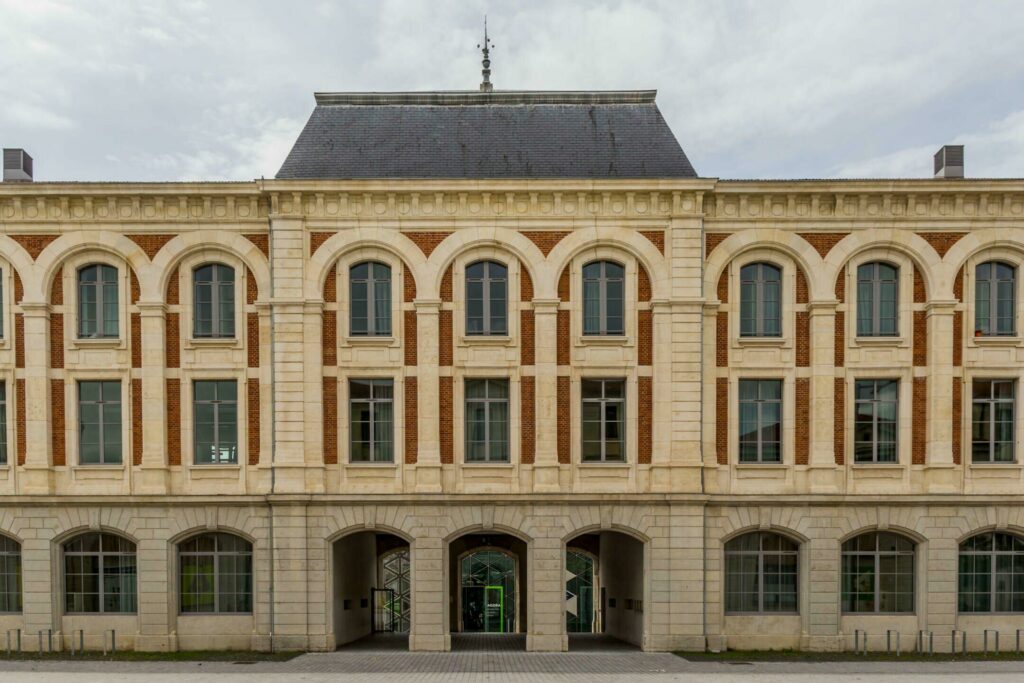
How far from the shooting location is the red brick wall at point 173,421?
2083 cm

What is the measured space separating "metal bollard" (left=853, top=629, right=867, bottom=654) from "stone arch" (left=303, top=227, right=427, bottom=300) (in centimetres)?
1488

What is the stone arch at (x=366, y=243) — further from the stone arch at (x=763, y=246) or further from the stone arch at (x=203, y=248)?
the stone arch at (x=763, y=246)

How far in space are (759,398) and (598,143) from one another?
8588 mm

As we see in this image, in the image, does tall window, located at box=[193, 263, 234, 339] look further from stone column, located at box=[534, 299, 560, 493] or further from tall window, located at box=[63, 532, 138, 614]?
stone column, located at box=[534, 299, 560, 493]

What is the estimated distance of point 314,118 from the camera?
22.7 metres

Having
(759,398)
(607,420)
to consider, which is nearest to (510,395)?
(607,420)

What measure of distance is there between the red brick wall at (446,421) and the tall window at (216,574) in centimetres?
601

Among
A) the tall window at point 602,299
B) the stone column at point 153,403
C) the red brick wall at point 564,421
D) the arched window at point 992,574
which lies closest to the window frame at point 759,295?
the tall window at point 602,299

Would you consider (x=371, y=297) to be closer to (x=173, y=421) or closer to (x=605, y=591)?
(x=173, y=421)

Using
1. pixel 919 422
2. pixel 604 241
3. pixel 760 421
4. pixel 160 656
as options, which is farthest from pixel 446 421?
pixel 919 422

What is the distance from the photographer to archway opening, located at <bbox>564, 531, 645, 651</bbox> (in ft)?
71.2

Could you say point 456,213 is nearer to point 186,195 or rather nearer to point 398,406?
point 398,406

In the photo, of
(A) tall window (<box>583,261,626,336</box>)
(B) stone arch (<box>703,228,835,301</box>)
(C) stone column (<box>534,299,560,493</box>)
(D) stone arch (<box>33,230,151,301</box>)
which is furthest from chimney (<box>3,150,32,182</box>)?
(B) stone arch (<box>703,228,835,301</box>)

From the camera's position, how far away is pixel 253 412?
20.9 m
